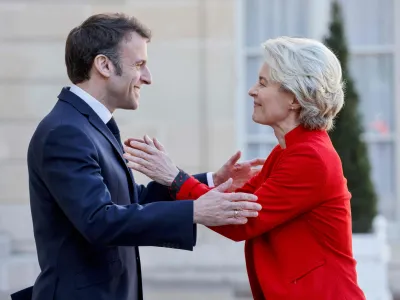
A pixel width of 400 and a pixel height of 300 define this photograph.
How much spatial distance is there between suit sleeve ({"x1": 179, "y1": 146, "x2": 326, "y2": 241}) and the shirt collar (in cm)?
Result: 63

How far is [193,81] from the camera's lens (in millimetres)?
8188

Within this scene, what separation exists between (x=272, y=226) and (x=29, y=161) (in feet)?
2.90

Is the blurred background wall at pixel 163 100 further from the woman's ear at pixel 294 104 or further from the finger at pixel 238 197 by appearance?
the finger at pixel 238 197

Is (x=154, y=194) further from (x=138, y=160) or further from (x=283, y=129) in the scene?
(x=283, y=129)

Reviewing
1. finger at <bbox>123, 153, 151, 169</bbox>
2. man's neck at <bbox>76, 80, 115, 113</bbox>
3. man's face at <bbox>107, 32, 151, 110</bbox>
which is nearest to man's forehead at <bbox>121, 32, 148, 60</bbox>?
man's face at <bbox>107, 32, 151, 110</bbox>

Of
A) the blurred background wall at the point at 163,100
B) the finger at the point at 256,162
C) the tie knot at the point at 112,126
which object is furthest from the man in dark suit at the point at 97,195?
the blurred background wall at the point at 163,100

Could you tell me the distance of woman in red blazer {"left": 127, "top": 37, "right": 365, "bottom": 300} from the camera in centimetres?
343

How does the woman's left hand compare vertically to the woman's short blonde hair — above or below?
below

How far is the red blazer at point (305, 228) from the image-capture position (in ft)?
11.2

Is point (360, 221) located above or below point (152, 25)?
below

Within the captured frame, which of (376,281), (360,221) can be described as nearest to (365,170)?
(360,221)

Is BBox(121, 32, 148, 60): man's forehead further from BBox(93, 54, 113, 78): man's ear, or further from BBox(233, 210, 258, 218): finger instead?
BBox(233, 210, 258, 218): finger

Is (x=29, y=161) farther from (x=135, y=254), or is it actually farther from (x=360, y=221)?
(x=360, y=221)

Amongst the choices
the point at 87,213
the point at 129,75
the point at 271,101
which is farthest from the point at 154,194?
the point at 87,213
